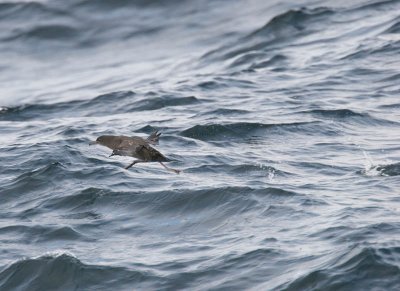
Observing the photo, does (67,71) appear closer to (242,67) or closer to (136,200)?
(242,67)

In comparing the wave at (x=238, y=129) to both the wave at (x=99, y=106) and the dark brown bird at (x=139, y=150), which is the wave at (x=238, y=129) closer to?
the wave at (x=99, y=106)

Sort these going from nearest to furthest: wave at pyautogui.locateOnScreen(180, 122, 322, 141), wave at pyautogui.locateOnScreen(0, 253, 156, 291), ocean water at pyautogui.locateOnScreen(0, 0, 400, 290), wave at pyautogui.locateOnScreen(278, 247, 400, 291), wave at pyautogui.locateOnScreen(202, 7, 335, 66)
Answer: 1. wave at pyautogui.locateOnScreen(278, 247, 400, 291)
2. wave at pyautogui.locateOnScreen(0, 253, 156, 291)
3. ocean water at pyautogui.locateOnScreen(0, 0, 400, 290)
4. wave at pyautogui.locateOnScreen(180, 122, 322, 141)
5. wave at pyautogui.locateOnScreen(202, 7, 335, 66)

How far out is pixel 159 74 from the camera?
1844 centimetres

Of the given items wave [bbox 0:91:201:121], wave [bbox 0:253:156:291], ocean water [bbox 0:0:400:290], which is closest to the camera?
wave [bbox 0:253:156:291]

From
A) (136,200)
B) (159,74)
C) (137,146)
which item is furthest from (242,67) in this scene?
(137,146)

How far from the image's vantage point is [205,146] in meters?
13.0

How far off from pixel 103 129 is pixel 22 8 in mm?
9519

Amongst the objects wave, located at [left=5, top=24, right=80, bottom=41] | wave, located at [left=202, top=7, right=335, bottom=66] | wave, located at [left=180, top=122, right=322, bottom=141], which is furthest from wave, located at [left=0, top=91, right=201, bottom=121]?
wave, located at [left=5, top=24, right=80, bottom=41]

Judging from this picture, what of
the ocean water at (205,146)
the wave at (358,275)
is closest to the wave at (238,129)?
the ocean water at (205,146)

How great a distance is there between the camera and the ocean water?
30.2 ft

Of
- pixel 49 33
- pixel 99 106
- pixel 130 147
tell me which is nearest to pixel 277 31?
pixel 99 106

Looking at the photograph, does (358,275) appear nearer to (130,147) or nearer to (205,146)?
(130,147)

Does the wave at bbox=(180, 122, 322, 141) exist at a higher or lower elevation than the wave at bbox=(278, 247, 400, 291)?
higher

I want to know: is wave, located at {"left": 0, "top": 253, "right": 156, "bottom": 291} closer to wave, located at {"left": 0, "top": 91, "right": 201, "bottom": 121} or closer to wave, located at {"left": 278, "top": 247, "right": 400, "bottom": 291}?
wave, located at {"left": 278, "top": 247, "right": 400, "bottom": 291}
